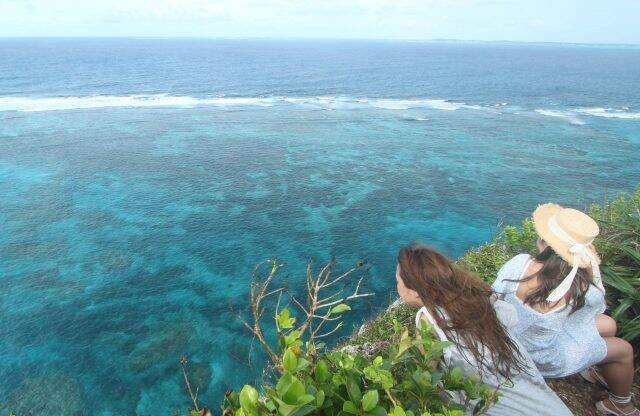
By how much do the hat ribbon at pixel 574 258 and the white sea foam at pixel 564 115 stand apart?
221ft

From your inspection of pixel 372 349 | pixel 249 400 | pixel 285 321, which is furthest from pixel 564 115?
pixel 249 400

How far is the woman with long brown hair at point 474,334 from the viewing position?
3.92 meters

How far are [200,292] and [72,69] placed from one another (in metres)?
112

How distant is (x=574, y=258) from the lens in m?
4.66

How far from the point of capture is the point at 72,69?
112562 mm

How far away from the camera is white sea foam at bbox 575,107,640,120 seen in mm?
68500

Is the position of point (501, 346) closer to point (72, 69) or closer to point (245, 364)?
point (245, 364)

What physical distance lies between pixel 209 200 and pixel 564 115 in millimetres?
58648

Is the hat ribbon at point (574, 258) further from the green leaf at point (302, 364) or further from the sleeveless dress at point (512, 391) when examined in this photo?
the green leaf at point (302, 364)

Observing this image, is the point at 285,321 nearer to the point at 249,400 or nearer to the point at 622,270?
the point at 249,400

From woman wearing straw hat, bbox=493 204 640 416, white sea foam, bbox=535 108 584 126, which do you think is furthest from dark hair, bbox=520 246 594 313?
white sea foam, bbox=535 108 584 126

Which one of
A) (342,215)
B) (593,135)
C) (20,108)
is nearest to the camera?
(342,215)

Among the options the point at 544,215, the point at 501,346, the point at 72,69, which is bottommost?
the point at 72,69

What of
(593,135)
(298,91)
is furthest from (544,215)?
(298,91)
